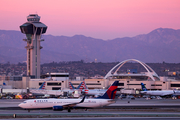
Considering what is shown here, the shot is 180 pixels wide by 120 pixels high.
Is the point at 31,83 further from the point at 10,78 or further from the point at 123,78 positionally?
the point at 123,78

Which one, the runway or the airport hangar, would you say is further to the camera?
the airport hangar

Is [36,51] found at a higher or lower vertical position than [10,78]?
higher

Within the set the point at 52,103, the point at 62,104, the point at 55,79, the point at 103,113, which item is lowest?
the point at 103,113

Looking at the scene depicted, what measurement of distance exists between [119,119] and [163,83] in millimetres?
119956

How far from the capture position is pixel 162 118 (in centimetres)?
5172

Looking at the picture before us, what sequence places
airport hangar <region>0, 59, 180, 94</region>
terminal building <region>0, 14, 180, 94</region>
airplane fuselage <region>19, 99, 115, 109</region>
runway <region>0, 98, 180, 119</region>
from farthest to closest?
terminal building <region>0, 14, 180, 94</region> → airport hangar <region>0, 59, 180, 94</region> → airplane fuselage <region>19, 99, 115, 109</region> → runway <region>0, 98, 180, 119</region>

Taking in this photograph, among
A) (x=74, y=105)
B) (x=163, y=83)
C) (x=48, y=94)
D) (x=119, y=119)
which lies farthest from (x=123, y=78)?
(x=119, y=119)

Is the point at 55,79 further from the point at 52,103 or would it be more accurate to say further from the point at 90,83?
the point at 52,103

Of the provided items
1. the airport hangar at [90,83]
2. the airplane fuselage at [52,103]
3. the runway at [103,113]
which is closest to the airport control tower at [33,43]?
the airport hangar at [90,83]

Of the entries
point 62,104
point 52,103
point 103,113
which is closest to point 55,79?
point 52,103

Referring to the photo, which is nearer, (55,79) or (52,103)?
(52,103)

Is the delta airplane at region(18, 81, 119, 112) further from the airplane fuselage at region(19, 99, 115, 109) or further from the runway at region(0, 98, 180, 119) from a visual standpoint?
the runway at region(0, 98, 180, 119)

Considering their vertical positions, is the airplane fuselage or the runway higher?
the airplane fuselage

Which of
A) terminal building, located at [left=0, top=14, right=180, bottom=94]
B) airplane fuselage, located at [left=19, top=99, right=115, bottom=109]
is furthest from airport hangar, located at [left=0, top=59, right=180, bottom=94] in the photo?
airplane fuselage, located at [left=19, top=99, right=115, bottom=109]
